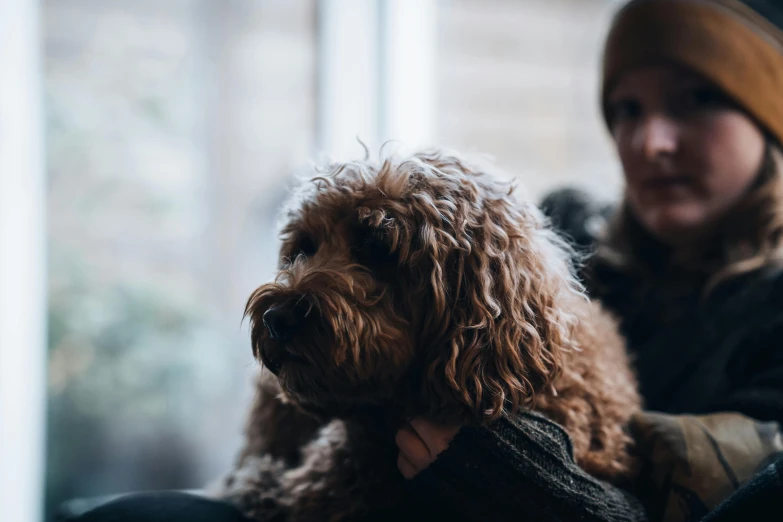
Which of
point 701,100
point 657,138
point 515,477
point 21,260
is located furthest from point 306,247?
point 21,260

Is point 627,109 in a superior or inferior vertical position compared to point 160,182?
superior

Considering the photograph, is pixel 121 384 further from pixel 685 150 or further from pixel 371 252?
pixel 685 150

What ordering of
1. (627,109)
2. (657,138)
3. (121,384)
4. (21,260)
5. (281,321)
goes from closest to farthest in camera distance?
(281,321) → (657,138) → (627,109) → (21,260) → (121,384)

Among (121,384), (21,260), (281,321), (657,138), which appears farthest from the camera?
(121,384)

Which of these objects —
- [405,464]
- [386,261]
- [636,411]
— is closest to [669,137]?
[636,411]

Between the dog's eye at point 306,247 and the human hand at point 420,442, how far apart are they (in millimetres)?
Result: 343

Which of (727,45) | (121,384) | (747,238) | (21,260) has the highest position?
(727,45)

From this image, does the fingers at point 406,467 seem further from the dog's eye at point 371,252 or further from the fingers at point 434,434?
the dog's eye at point 371,252

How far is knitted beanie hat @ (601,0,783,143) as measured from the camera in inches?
63.6

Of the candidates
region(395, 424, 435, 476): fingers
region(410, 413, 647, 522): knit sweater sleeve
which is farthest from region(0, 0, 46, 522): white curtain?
region(410, 413, 647, 522): knit sweater sleeve

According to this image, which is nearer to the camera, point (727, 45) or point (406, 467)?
point (406, 467)

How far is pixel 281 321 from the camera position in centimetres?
105

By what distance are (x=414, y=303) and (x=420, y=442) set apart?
0.24 metres

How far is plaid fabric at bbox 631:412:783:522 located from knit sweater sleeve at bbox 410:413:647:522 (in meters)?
0.19
